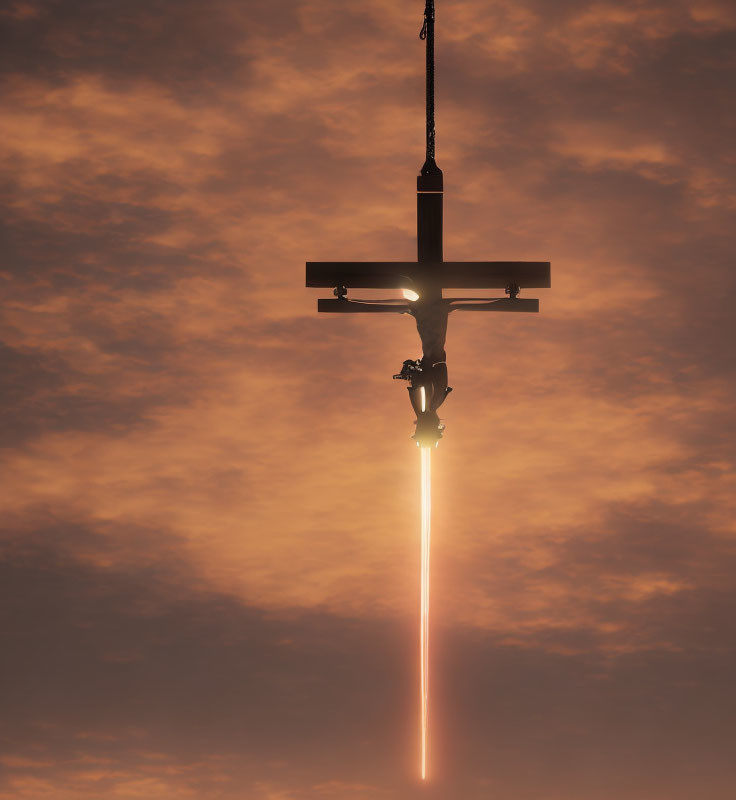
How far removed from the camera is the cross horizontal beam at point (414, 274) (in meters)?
14.1

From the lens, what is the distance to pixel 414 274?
14125 mm

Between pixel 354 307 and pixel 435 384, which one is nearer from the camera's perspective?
pixel 435 384

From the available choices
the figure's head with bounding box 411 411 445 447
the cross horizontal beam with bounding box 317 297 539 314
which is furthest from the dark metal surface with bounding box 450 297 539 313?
the figure's head with bounding box 411 411 445 447

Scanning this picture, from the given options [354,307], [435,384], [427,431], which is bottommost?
[427,431]

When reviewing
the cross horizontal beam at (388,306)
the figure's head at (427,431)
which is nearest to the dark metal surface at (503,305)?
the cross horizontal beam at (388,306)

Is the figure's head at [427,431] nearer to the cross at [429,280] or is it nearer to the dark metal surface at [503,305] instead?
the cross at [429,280]

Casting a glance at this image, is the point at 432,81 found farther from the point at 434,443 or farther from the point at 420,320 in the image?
the point at 434,443

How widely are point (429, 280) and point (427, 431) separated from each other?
4.48 feet

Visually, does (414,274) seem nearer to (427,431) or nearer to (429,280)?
(429,280)

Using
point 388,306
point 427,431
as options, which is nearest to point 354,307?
point 388,306

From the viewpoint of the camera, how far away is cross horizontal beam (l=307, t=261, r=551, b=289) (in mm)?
14094

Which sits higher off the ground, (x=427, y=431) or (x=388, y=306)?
(x=388, y=306)

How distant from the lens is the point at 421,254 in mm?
14188

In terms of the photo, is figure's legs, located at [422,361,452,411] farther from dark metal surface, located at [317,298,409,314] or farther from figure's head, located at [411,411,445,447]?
dark metal surface, located at [317,298,409,314]
